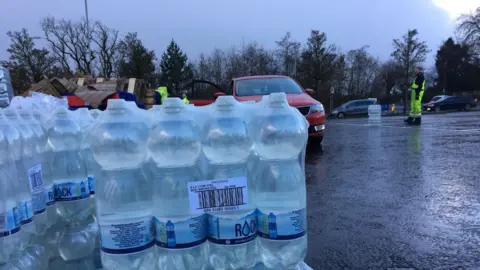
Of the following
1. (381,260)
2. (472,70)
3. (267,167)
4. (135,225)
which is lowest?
(381,260)

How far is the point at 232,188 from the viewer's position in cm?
152

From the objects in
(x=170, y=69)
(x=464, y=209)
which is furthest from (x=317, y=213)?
(x=170, y=69)

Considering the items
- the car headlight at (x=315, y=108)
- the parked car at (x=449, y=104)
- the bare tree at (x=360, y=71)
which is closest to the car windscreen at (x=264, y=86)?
the car headlight at (x=315, y=108)

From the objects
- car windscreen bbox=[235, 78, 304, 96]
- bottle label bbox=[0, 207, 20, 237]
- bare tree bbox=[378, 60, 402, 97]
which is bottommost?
bottle label bbox=[0, 207, 20, 237]

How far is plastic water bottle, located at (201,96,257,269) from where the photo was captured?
4.93ft

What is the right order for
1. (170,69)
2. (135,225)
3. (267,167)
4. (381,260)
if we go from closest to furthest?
1. (135,225)
2. (267,167)
3. (381,260)
4. (170,69)

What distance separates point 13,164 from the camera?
1594mm

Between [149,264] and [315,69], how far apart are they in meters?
45.9

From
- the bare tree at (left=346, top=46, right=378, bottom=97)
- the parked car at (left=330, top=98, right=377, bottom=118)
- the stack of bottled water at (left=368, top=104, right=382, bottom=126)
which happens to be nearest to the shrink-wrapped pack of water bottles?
the stack of bottled water at (left=368, top=104, right=382, bottom=126)

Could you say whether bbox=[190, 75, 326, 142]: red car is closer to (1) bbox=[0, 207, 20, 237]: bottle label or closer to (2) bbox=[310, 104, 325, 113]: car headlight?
(2) bbox=[310, 104, 325, 113]: car headlight

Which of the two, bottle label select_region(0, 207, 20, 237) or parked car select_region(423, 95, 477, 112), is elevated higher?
bottle label select_region(0, 207, 20, 237)

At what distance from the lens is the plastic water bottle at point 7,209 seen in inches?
56.9

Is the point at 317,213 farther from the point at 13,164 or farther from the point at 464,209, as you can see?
the point at 13,164

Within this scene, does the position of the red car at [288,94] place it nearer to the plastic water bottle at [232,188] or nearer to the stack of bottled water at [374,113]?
the plastic water bottle at [232,188]
